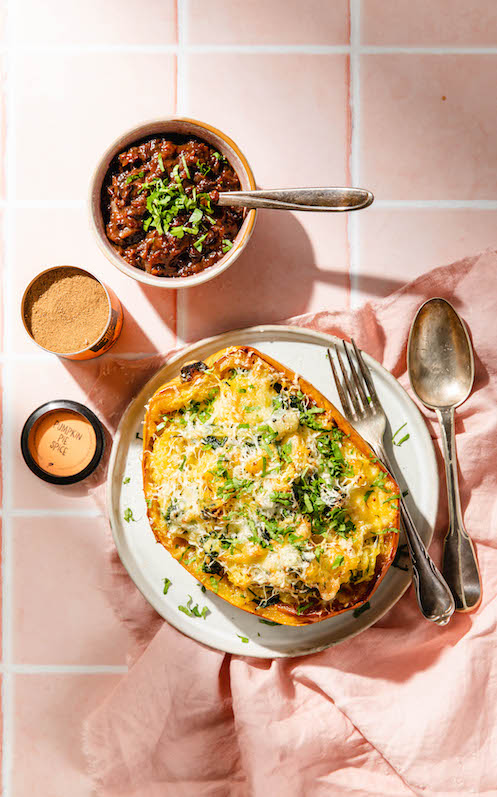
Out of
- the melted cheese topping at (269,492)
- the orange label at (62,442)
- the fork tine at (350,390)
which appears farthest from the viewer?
the orange label at (62,442)

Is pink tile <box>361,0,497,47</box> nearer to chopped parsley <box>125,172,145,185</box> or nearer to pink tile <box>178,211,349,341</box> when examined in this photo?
pink tile <box>178,211,349,341</box>

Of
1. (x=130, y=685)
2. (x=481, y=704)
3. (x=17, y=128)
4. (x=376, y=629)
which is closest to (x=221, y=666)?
(x=130, y=685)

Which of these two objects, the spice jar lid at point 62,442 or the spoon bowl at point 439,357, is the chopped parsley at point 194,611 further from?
the spoon bowl at point 439,357

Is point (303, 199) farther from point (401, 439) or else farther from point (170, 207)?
point (401, 439)

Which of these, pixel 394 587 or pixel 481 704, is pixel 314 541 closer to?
pixel 394 587

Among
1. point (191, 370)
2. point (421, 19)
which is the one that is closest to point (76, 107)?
point (191, 370)

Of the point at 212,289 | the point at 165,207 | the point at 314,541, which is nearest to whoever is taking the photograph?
the point at 314,541

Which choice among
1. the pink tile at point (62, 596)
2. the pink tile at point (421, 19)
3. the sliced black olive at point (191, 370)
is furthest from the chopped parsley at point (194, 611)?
the pink tile at point (421, 19)
